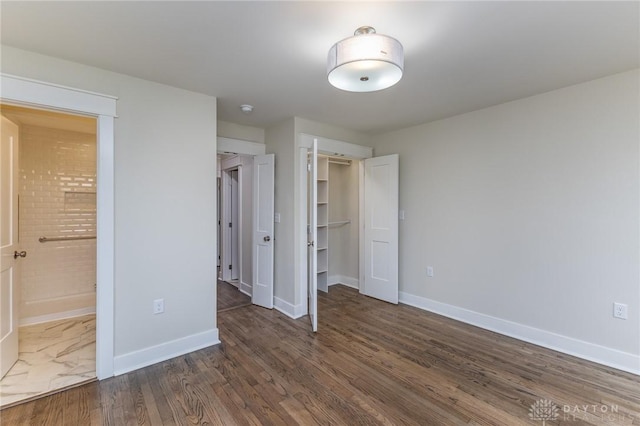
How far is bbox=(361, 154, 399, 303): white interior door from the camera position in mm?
4062

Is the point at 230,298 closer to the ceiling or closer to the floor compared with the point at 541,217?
closer to the floor

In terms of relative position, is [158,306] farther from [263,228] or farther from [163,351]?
[263,228]

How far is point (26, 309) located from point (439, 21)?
490cm

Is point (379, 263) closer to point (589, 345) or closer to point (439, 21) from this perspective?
point (589, 345)

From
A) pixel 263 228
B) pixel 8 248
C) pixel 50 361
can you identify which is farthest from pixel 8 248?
pixel 263 228

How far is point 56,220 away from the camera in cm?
355

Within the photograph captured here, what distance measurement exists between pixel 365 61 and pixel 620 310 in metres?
2.94

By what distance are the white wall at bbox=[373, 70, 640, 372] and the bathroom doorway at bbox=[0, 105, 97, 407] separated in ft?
13.2

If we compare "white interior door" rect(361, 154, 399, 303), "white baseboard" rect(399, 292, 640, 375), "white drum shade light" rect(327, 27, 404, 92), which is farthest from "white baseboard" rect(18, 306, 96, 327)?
"white baseboard" rect(399, 292, 640, 375)

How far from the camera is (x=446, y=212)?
365 cm

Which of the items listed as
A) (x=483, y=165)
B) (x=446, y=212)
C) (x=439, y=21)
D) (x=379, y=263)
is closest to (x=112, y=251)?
(x=439, y=21)

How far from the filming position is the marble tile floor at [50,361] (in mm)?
2145

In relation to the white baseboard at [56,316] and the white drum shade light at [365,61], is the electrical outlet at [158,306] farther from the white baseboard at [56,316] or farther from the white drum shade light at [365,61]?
the white drum shade light at [365,61]

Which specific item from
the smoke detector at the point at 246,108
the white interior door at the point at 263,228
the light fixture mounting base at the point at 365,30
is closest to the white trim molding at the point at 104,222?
the smoke detector at the point at 246,108
